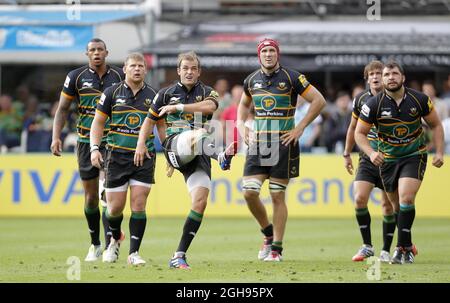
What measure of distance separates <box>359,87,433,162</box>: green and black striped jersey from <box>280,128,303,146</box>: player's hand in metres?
0.75

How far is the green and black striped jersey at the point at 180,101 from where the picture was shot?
40.0 ft

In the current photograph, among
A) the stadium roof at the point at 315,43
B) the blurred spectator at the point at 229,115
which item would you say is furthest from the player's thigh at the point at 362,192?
the stadium roof at the point at 315,43

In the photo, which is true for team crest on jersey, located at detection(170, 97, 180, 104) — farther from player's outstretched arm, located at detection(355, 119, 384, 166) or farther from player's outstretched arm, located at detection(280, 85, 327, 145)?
player's outstretched arm, located at detection(355, 119, 384, 166)

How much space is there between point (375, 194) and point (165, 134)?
8985 mm

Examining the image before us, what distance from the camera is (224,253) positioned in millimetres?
14375

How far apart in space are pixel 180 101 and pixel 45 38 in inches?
461

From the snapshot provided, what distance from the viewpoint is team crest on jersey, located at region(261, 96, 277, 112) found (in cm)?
1323

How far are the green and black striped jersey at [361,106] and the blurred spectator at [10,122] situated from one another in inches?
459

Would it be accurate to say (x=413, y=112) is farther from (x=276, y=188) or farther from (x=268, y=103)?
(x=276, y=188)

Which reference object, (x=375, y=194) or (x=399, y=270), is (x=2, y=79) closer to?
(x=375, y=194)

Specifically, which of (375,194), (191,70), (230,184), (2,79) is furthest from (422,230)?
(2,79)

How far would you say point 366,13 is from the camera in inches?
1053

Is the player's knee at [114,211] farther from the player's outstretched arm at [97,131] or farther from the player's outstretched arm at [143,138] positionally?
the player's outstretched arm at [143,138]

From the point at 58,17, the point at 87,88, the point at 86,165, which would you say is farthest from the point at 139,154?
the point at 58,17
